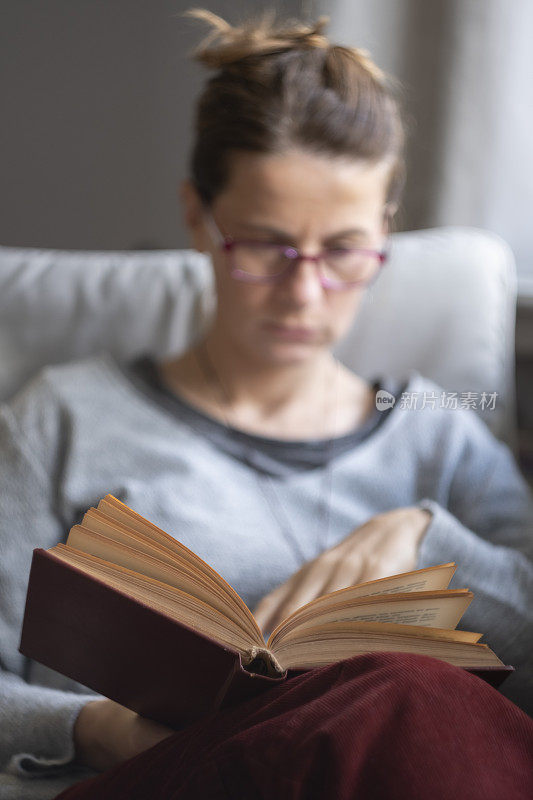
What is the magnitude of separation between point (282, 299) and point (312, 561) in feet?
1.05

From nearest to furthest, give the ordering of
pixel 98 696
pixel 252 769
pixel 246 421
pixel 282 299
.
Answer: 1. pixel 252 769
2. pixel 98 696
3. pixel 282 299
4. pixel 246 421

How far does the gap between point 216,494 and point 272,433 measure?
14cm

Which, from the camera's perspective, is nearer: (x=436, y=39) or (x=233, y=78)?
(x=233, y=78)

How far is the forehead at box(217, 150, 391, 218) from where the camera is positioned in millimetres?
934

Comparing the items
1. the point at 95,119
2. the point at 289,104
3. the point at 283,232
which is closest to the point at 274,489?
the point at 283,232

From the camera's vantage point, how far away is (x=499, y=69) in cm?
150

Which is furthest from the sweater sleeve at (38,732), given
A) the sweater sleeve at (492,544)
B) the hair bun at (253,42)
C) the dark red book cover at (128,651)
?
the hair bun at (253,42)

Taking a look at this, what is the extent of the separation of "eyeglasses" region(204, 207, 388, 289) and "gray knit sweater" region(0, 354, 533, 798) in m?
0.21

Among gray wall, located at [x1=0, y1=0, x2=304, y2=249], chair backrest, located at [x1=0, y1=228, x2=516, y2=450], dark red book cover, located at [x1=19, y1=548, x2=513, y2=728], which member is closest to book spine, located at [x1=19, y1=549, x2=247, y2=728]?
dark red book cover, located at [x1=19, y1=548, x2=513, y2=728]

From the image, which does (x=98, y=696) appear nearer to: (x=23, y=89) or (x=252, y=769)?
(x=252, y=769)

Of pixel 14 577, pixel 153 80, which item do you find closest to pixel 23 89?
pixel 153 80

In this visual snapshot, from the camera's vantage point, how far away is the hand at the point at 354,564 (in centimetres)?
81

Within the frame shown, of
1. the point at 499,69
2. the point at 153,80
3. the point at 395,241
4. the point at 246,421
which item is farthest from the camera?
the point at 153,80

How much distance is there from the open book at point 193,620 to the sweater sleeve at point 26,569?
185 mm
